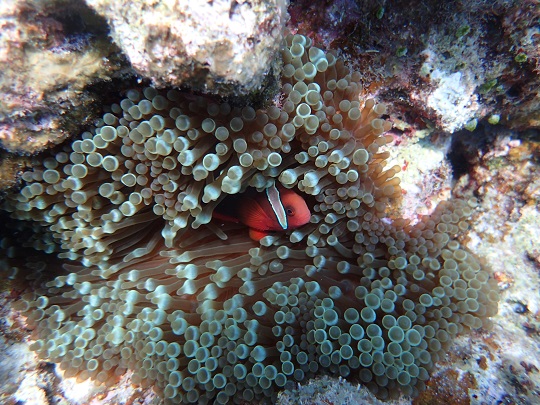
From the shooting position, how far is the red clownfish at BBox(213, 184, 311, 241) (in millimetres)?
1940

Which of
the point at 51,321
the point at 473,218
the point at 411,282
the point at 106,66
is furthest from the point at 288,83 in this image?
the point at 51,321

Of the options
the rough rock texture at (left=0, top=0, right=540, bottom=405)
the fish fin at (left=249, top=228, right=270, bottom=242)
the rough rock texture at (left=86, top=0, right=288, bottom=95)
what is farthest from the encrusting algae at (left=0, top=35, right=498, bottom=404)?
the rough rock texture at (left=86, top=0, right=288, bottom=95)

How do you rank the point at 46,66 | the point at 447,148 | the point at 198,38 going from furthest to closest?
1. the point at 447,148
2. the point at 46,66
3. the point at 198,38

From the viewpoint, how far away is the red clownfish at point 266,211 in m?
1.94

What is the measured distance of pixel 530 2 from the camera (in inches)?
68.6

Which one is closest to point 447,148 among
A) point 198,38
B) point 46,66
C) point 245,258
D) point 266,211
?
point 266,211

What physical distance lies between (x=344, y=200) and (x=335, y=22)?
3.09 feet

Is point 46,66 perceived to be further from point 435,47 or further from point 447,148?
point 447,148

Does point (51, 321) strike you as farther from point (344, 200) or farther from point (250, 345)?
point (344, 200)

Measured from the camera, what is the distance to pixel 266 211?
2.02 metres

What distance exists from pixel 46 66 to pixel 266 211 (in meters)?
1.20

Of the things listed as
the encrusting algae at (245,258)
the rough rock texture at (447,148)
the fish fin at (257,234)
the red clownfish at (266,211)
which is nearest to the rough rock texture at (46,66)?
the encrusting algae at (245,258)

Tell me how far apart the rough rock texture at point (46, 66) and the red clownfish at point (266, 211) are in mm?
965

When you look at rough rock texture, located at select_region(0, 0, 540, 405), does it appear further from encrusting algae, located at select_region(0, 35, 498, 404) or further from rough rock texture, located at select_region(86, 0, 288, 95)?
rough rock texture, located at select_region(86, 0, 288, 95)
